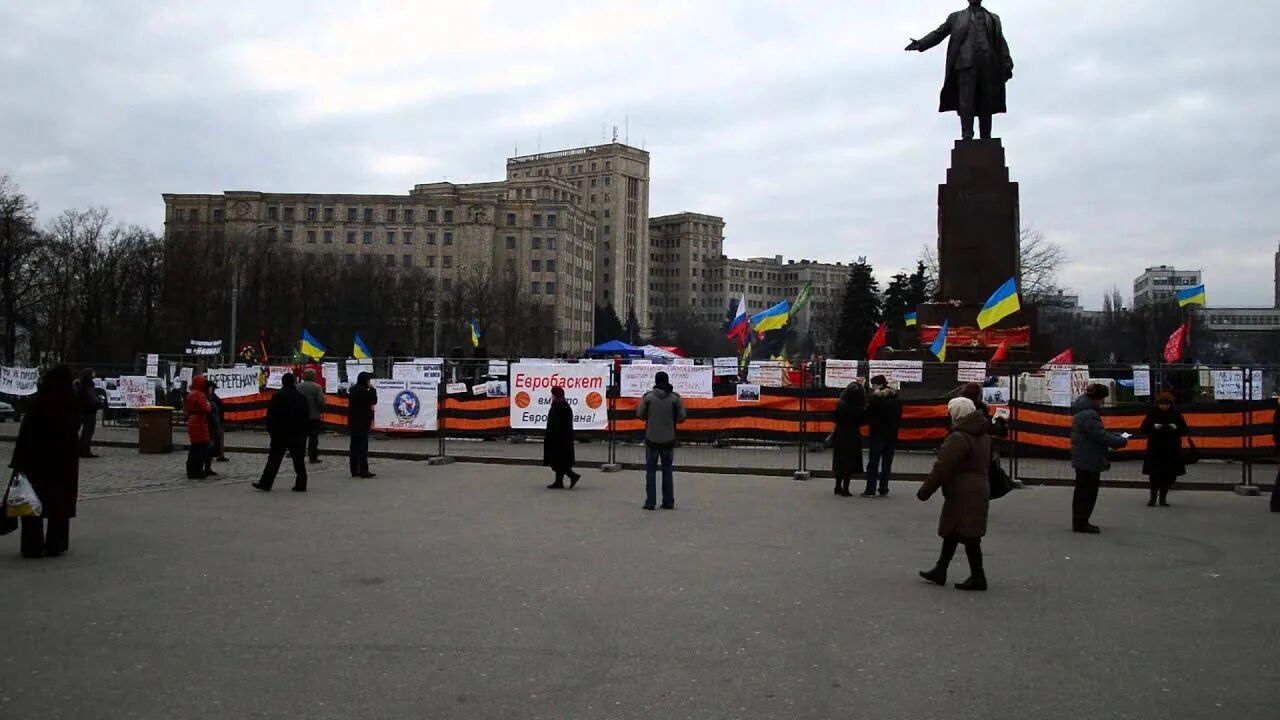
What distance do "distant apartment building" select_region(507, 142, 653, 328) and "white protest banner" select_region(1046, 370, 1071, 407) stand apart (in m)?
142

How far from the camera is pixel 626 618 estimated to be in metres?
7.79

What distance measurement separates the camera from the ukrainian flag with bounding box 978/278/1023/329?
2359 cm

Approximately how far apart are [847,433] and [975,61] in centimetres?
1509

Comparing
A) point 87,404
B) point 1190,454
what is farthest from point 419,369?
point 1190,454

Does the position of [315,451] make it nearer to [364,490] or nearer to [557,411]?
[364,490]

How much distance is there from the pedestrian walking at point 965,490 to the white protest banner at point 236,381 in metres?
23.3

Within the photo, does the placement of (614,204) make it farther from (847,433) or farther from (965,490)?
(965,490)

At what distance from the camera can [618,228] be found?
543 feet

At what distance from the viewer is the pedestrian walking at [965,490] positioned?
8969 mm

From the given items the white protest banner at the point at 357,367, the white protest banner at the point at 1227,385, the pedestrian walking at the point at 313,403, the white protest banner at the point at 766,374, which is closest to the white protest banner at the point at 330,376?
the white protest banner at the point at 357,367

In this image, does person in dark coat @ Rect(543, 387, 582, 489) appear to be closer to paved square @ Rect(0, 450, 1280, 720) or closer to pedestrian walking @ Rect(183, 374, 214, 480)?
paved square @ Rect(0, 450, 1280, 720)

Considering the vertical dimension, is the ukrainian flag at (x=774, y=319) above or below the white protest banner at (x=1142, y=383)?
above

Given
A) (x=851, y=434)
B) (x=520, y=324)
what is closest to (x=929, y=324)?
(x=851, y=434)

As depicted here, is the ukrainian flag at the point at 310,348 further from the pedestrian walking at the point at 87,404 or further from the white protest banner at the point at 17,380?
the pedestrian walking at the point at 87,404
